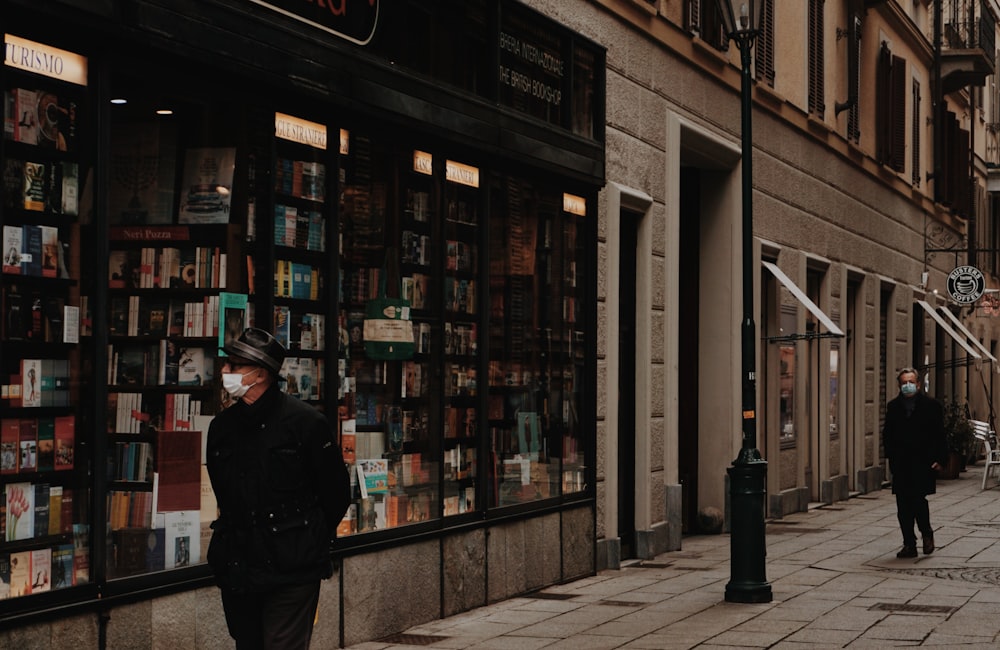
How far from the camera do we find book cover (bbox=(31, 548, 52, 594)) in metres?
6.87

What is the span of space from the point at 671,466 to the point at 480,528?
4.42 m

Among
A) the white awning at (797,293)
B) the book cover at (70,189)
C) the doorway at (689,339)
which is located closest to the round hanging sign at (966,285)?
the white awning at (797,293)

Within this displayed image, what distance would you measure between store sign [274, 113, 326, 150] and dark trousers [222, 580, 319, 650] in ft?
12.1

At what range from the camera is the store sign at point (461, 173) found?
1103 cm

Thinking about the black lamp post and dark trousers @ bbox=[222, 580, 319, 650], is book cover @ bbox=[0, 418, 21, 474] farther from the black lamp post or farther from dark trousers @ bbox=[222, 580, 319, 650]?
the black lamp post

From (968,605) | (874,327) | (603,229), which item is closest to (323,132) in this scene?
(603,229)

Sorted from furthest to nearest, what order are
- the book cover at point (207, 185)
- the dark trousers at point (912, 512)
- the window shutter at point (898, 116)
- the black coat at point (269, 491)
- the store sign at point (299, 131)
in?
the window shutter at point (898, 116) → the dark trousers at point (912, 512) → the store sign at point (299, 131) → the book cover at point (207, 185) → the black coat at point (269, 491)

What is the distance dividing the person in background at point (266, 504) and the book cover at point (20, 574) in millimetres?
1216

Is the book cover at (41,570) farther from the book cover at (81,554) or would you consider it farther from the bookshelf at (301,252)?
the bookshelf at (301,252)

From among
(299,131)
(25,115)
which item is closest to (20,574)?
(25,115)

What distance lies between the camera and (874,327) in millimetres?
25672

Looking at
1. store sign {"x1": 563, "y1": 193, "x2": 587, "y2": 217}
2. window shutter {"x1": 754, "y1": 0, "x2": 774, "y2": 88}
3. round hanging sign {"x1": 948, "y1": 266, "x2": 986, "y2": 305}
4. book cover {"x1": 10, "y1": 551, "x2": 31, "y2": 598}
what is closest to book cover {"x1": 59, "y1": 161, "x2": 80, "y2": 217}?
book cover {"x1": 10, "y1": 551, "x2": 31, "y2": 598}

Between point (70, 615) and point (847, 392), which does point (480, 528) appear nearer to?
point (70, 615)

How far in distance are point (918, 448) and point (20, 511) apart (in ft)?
33.6
